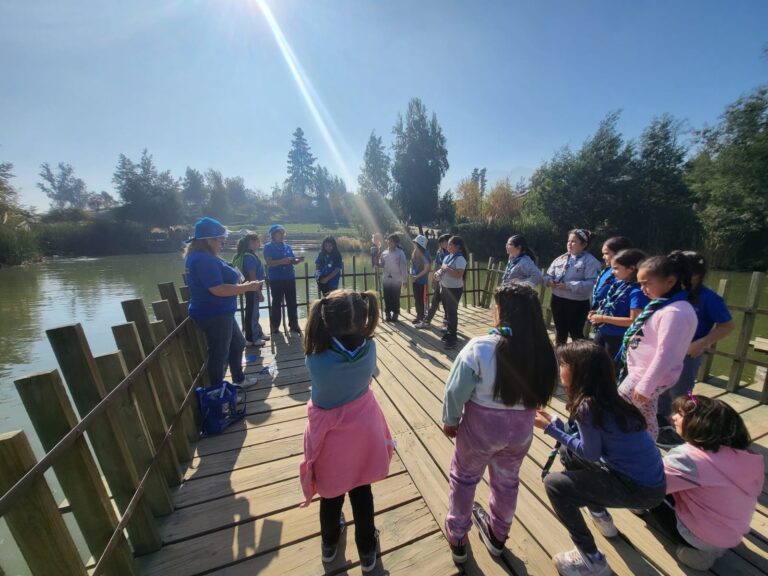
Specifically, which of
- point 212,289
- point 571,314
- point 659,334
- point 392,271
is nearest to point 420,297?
Result: point 392,271

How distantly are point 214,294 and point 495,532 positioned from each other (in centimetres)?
265

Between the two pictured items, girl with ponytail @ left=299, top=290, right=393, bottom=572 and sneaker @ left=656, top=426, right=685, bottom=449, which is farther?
sneaker @ left=656, top=426, right=685, bottom=449

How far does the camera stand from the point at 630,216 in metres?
21.4

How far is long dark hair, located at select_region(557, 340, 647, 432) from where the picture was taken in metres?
1.41

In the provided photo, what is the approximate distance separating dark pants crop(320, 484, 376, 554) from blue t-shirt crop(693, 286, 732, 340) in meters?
2.54

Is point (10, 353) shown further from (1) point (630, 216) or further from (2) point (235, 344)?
(1) point (630, 216)

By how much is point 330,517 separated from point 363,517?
165 mm

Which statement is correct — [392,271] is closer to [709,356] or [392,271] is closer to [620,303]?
[620,303]

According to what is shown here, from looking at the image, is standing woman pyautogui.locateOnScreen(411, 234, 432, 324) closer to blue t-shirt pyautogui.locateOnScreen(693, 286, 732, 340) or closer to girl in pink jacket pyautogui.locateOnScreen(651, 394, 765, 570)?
blue t-shirt pyautogui.locateOnScreen(693, 286, 732, 340)

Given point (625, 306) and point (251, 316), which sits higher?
point (625, 306)

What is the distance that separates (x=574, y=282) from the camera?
3.49 meters

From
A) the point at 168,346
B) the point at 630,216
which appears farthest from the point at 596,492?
the point at 630,216

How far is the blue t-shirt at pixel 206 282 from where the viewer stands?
9.23ft

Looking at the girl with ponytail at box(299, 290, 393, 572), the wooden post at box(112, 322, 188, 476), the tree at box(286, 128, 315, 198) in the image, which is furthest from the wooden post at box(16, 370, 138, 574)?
the tree at box(286, 128, 315, 198)
